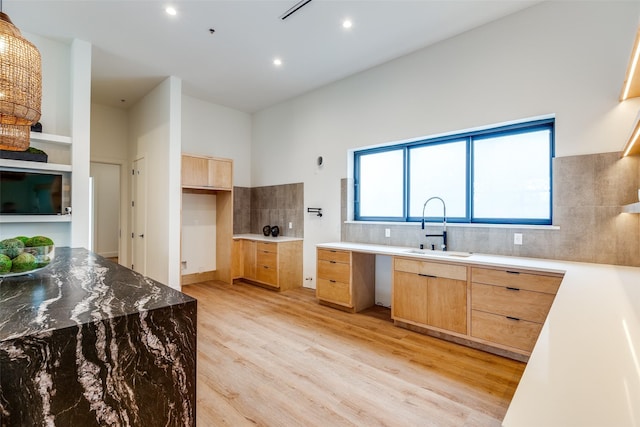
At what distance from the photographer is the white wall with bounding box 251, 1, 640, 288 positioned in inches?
103

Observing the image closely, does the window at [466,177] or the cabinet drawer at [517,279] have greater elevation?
the window at [466,177]

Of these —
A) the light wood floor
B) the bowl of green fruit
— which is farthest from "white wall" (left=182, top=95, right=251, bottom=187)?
the bowl of green fruit

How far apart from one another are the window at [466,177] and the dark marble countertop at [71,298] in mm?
3338

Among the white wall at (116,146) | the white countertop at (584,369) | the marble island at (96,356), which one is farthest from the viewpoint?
the white wall at (116,146)

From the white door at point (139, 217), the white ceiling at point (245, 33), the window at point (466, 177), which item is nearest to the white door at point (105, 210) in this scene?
the white door at point (139, 217)

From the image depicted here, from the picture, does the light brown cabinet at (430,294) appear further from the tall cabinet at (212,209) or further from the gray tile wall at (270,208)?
the tall cabinet at (212,209)

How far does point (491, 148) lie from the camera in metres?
3.39

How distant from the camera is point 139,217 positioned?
5.38m

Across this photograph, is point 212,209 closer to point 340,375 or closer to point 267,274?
point 267,274

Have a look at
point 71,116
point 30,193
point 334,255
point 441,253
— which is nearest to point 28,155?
point 30,193

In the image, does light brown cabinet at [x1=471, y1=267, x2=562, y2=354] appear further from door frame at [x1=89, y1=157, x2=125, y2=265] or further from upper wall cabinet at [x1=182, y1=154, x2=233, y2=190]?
door frame at [x1=89, y1=157, x2=125, y2=265]

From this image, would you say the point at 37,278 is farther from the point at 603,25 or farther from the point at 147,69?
the point at 603,25

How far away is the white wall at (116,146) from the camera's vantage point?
563cm

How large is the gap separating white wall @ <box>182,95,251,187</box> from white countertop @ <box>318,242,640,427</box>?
5.60 m
